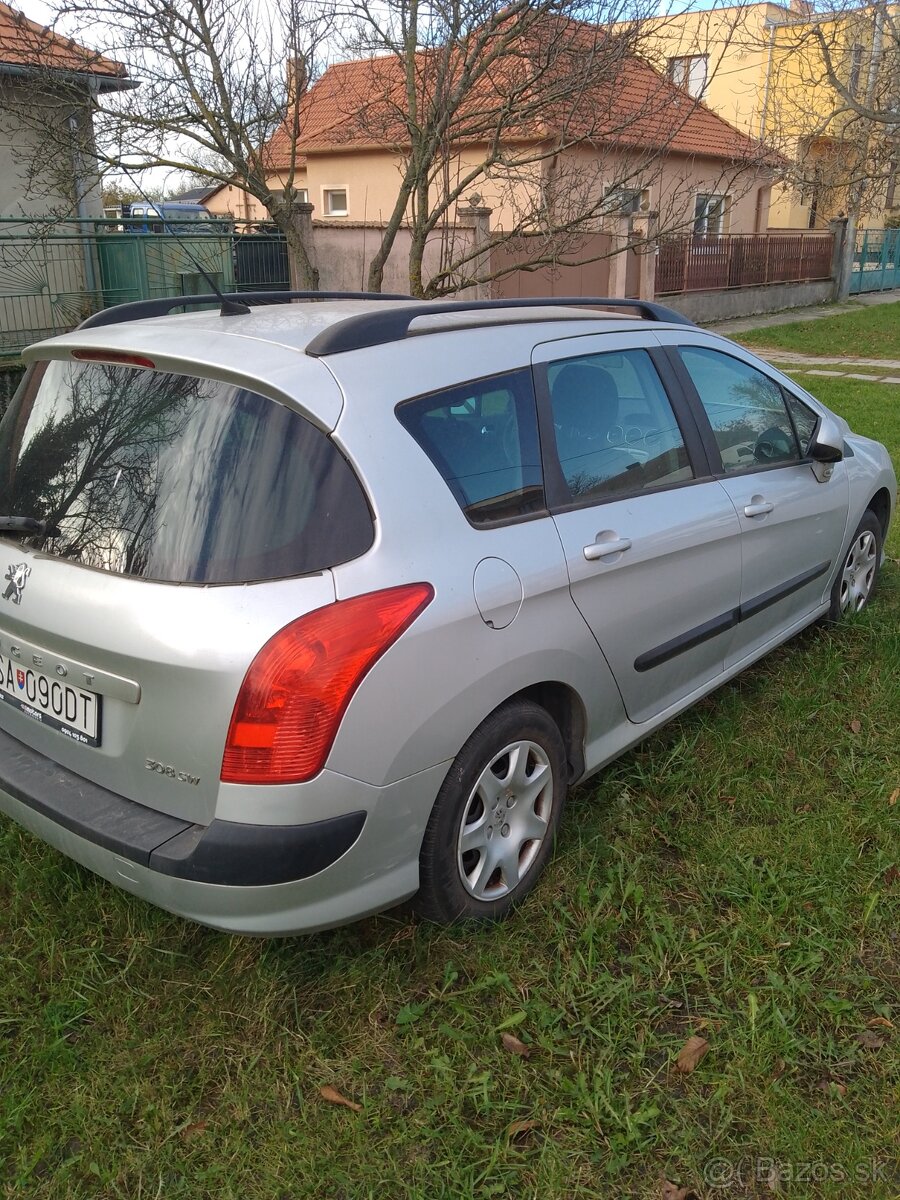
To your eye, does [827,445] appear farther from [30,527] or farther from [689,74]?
[689,74]

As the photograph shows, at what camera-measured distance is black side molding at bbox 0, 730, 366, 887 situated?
7.30ft

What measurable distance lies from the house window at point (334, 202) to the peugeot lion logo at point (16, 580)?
22581 millimetres

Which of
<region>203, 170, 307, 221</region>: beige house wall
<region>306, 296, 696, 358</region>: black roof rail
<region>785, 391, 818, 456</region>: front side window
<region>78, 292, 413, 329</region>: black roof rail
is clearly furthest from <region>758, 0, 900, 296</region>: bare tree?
<region>306, 296, 696, 358</region>: black roof rail

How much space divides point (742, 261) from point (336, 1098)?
2252 cm

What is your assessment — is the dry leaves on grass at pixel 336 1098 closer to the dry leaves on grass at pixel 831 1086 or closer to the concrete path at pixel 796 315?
the dry leaves on grass at pixel 831 1086

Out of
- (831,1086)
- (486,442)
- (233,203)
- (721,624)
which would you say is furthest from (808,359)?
(233,203)

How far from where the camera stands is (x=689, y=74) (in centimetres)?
694

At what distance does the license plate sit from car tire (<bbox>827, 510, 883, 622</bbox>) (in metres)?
3.58

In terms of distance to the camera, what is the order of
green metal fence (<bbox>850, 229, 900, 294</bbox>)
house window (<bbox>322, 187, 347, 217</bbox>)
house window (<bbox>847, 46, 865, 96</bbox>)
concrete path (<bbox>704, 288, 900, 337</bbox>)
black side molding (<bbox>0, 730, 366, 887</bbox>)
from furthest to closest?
green metal fence (<bbox>850, 229, 900, 294</bbox>) → house window (<bbox>322, 187, 347, 217</bbox>) → concrete path (<bbox>704, 288, 900, 337</bbox>) → house window (<bbox>847, 46, 865, 96</bbox>) → black side molding (<bbox>0, 730, 366, 887</bbox>)

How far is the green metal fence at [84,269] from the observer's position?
10.7 meters

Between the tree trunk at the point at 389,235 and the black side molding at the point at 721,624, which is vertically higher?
the tree trunk at the point at 389,235

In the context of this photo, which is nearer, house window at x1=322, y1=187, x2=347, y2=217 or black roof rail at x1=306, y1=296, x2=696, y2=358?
black roof rail at x1=306, y1=296, x2=696, y2=358

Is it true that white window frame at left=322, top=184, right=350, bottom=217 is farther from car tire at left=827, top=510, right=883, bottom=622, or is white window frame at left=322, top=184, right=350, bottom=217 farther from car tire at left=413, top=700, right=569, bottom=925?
car tire at left=413, top=700, right=569, bottom=925

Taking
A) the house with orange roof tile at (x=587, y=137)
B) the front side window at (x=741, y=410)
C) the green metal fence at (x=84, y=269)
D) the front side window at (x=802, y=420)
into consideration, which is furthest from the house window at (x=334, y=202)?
the front side window at (x=741, y=410)
